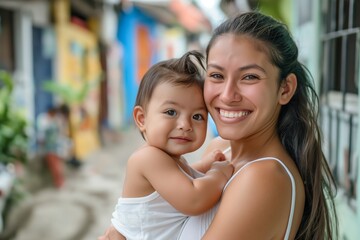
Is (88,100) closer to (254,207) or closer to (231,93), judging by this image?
(231,93)

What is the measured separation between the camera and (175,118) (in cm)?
152

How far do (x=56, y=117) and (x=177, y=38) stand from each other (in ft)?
49.9

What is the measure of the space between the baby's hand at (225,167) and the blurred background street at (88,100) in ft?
1.76

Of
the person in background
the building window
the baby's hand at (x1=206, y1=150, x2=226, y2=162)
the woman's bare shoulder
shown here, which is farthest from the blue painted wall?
the baby's hand at (x1=206, y1=150, x2=226, y2=162)

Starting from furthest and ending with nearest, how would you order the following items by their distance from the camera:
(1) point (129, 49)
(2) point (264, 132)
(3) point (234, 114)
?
1. (1) point (129, 49)
2. (2) point (264, 132)
3. (3) point (234, 114)

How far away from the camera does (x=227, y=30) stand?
4.67 ft

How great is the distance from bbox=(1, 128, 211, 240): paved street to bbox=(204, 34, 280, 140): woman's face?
4.19m

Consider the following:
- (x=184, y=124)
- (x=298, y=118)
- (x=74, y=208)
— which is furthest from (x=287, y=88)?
(x=74, y=208)

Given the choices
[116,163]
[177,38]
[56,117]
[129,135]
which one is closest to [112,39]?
[129,135]

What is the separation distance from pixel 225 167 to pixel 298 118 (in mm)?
307

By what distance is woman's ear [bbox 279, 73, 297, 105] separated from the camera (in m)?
1.45

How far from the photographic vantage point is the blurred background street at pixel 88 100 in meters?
2.48

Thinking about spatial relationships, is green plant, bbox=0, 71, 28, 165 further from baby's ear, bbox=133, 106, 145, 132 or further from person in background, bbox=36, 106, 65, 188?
baby's ear, bbox=133, 106, 145, 132

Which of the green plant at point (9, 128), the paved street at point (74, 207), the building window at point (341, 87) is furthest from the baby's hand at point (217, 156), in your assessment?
the paved street at point (74, 207)
